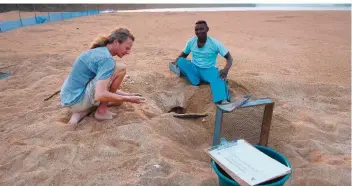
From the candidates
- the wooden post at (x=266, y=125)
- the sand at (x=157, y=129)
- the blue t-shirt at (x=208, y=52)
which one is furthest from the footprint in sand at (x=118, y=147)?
the blue t-shirt at (x=208, y=52)

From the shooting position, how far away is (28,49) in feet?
22.5

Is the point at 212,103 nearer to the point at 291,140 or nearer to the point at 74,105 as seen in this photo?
the point at 291,140

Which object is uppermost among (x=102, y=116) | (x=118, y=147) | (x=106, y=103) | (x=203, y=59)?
(x=203, y=59)

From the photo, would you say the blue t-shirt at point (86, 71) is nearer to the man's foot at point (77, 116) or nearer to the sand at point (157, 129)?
the man's foot at point (77, 116)

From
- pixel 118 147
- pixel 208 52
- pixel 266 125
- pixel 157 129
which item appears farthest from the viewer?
Answer: pixel 208 52

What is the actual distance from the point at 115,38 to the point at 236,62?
3655 millimetres

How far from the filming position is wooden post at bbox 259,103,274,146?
2.70 m

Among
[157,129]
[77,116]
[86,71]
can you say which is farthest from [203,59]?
[77,116]

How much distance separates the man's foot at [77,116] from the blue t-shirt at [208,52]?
165 cm

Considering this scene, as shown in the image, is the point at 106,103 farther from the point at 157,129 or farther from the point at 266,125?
the point at 266,125

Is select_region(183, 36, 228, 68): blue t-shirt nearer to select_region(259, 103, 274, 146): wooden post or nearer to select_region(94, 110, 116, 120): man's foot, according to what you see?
select_region(259, 103, 274, 146): wooden post

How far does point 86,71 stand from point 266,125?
5.45 feet

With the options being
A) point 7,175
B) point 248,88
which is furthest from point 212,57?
point 7,175

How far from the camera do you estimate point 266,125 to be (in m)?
2.78
